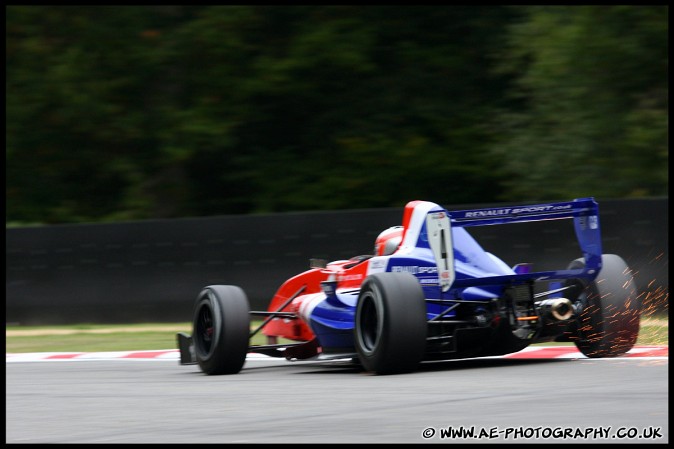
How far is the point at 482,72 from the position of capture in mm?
25438

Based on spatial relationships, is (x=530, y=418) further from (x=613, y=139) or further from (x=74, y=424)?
(x=613, y=139)

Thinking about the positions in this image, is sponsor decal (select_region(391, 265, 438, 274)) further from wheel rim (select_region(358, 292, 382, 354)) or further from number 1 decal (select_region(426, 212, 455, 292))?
wheel rim (select_region(358, 292, 382, 354))

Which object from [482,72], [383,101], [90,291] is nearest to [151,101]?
[383,101]

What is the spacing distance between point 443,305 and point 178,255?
25.3ft

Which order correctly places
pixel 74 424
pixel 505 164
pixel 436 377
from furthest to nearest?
1. pixel 505 164
2. pixel 436 377
3. pixel 74 424

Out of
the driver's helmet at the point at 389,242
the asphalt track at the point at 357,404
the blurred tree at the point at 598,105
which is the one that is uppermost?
the blurred tree at the point at 598,105

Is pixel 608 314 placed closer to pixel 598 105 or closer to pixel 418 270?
pixel 418 270

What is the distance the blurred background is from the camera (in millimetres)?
24469

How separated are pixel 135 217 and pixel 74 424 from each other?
727 inches

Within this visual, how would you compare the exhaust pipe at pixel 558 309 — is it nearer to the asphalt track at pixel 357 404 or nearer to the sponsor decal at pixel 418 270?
the asphalt track at pixel 357 404

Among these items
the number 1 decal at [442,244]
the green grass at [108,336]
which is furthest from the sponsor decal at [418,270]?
the green grass at [108,336]

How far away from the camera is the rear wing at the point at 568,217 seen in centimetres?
956

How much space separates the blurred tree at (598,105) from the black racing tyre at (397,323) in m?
10.9

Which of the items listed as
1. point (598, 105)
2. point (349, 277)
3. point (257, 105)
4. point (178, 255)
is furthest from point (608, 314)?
point (257, 105)
